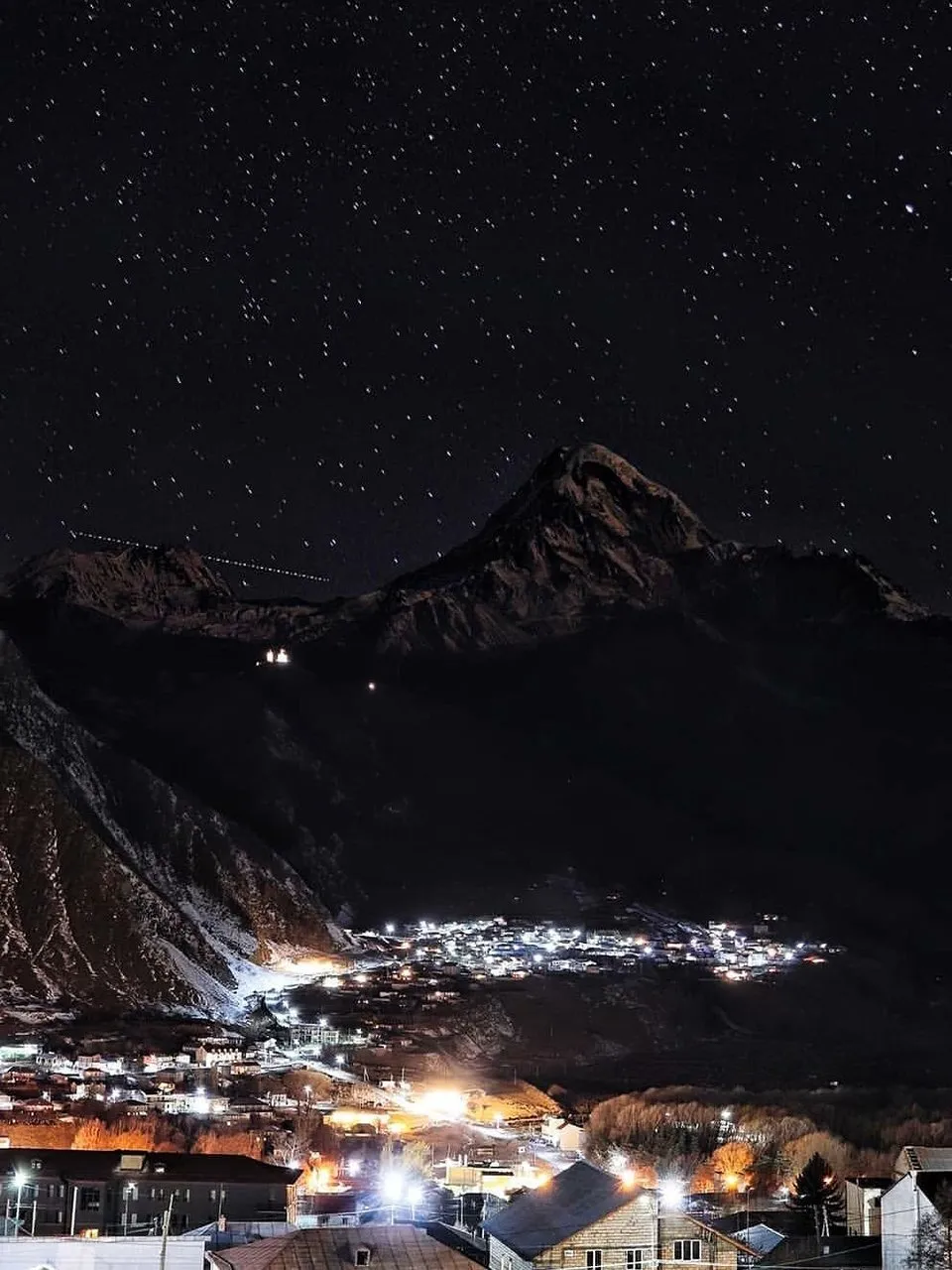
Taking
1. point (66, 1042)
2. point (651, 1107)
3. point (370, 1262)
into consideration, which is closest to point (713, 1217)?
point (370, 1262)

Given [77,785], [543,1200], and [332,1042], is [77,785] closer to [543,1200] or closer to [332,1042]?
[332,1042]

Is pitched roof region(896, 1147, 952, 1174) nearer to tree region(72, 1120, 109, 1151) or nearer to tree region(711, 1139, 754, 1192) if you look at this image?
tree region(711, 1139, 754, 1192)

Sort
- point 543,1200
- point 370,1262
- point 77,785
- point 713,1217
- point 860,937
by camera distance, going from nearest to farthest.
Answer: point 370,1262
point 543,1200
point 713,1217
point 77,785
point 860,937

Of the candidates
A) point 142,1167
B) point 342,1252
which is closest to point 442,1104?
Answer: point 142,1167

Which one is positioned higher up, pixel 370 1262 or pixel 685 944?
pixel 685 944

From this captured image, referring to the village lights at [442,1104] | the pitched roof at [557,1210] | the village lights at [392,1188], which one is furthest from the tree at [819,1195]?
the village lights at [442,1104]

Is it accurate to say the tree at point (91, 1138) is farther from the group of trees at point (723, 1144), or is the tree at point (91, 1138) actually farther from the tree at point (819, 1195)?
the tree at point (819, 1195)

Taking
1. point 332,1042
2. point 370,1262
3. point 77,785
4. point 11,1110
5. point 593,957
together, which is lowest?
point 370,1262
